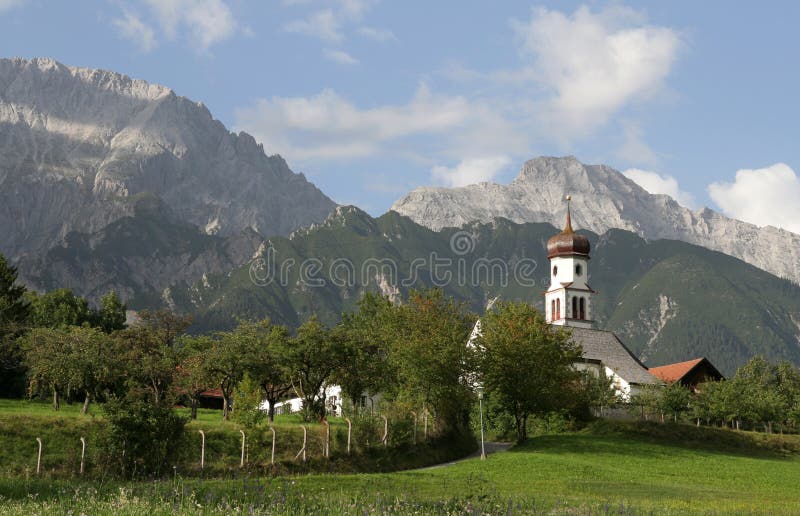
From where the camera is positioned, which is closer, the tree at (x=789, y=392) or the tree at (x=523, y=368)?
the tree at (x=523, y=368)

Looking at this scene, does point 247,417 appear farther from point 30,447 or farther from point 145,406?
point 30,447

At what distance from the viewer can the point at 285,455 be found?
49.1 m

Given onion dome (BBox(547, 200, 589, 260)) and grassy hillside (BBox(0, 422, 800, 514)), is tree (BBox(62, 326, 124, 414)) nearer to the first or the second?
grassy hillside (BBox(0, 422, 800, 514))

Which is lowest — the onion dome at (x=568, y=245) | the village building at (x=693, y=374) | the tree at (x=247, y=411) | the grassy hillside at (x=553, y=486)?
the grassy hillside at (x=553, y=486)

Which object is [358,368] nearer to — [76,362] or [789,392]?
[76,362]

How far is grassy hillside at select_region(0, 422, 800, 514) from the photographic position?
26672 millimetres

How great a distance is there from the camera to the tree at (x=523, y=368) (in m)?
73.4

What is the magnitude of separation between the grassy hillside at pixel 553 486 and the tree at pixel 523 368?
2.99m

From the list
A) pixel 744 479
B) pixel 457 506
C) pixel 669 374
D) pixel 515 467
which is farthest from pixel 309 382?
pixel 669 374

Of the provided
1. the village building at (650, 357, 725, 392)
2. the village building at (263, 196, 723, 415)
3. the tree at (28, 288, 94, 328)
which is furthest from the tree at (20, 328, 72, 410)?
the village building at (650, 357, 725, 392)

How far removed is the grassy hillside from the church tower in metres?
48.1

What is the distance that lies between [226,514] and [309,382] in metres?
47.4

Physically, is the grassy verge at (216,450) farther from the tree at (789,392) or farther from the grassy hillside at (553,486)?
the tree at (789,392)

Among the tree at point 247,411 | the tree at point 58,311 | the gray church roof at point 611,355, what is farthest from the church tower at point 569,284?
the tree at point 247,411
